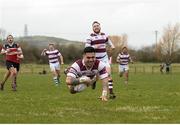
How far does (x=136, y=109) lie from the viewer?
484 inches

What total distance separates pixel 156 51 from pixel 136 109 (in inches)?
3741

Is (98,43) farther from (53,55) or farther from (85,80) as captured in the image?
(53,55)

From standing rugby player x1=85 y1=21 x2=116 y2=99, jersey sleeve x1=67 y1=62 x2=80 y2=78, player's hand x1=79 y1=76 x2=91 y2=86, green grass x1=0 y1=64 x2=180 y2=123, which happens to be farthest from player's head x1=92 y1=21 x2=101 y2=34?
player's hand x1=79 y1=76 x2=91 y2=86

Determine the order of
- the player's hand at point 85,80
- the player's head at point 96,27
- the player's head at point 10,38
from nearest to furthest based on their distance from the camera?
1. the player's hand at point 85,80
2. the player's head at point 96,27
3. the player's head at point 10,38

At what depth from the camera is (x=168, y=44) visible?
376ft

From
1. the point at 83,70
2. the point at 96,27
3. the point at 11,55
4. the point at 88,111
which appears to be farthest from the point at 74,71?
the point at 11,55

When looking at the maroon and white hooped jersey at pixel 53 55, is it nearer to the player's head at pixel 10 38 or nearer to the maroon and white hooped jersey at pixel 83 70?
the player's head at pixel 10 38

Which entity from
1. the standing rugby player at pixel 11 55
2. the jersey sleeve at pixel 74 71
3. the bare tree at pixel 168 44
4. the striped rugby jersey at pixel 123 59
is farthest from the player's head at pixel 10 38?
the bare tree at pixel 168 44

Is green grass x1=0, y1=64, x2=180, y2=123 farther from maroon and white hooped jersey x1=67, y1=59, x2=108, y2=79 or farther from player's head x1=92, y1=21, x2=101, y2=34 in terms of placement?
player's head x1=92, y1=21, x2=101, y2=34

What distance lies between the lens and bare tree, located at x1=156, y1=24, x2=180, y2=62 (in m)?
106

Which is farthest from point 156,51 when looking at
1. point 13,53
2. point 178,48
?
point 13,53

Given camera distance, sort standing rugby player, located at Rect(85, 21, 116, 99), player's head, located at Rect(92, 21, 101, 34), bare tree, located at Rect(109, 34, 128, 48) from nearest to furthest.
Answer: player's head, located at Rect(92, 21, 101, 34) < standing rugby player, located at Rect(85, 21, 116, 99) < bare tree, located at Rect(109, 34, 128, 48)

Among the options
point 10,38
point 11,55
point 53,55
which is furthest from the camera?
point 53,55

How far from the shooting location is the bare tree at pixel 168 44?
346 ft
